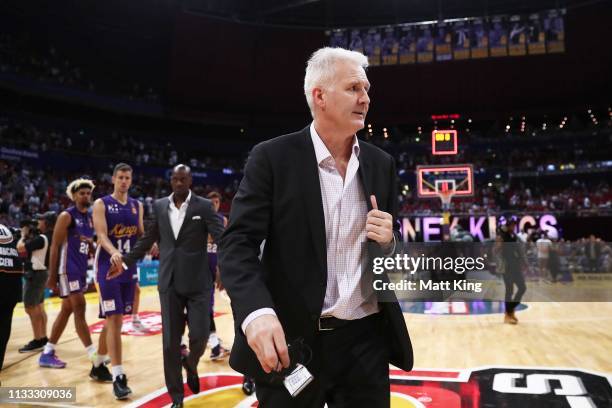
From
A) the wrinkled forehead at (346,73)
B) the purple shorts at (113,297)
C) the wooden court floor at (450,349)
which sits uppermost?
the wrinkled forehead at (346,73)

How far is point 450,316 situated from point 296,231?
7293mm

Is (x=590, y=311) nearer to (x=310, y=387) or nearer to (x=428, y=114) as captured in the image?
(x=310, y=387)

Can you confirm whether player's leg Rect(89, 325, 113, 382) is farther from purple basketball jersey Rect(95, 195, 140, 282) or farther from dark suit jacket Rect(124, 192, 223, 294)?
dark suit jacket Rect(124, 192, 223, 294)

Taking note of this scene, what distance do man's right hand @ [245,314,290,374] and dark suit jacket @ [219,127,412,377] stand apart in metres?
0.12

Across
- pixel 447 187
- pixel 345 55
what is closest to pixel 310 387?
pixel 345 55

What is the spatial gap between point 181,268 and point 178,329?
490 mm

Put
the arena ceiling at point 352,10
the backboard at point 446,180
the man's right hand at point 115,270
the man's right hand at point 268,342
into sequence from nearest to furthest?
the man's right hand at point 268,342 < the man's right hand at point 115,270 < the backboard at point 446,180 < the arena ceiling at point 352,10

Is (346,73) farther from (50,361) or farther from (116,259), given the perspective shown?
(50,361)

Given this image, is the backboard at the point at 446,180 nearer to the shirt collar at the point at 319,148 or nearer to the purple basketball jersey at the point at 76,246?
the purple basketball jersey at the point at 76,246

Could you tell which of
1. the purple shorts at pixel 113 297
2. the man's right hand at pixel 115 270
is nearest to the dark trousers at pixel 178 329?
the man's right hand at pixel 115 270

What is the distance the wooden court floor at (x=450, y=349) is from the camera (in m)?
4.71

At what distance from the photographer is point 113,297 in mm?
4309

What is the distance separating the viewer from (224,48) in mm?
25141

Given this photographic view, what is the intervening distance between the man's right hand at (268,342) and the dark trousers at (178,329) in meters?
2.64
